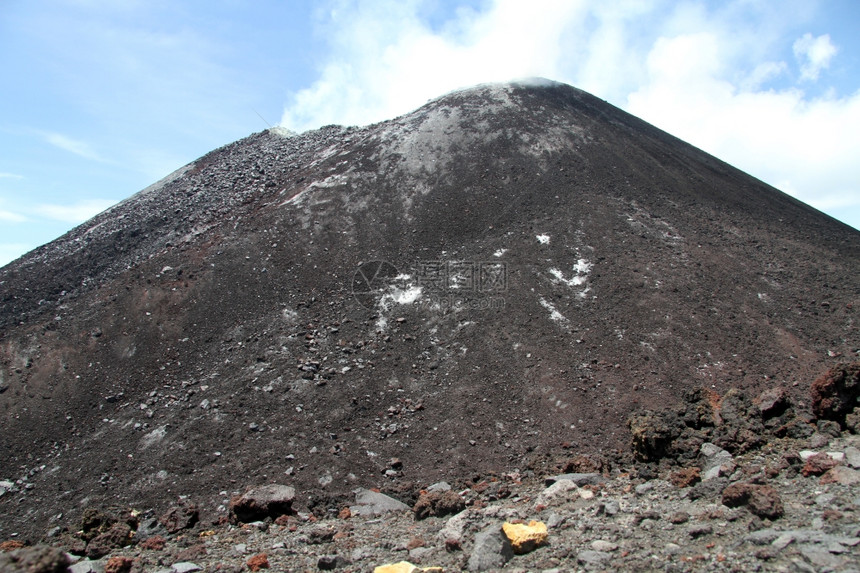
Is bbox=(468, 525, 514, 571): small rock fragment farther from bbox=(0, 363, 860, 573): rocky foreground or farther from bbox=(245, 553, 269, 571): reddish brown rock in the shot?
bbox=(245, 553, 269, 571): reddish brown rock

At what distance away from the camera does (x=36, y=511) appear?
12367mm

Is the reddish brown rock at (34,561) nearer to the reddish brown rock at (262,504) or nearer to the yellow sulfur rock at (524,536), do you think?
the yellow sulfur rock at (524,536)

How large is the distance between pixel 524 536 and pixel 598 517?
4.67ft

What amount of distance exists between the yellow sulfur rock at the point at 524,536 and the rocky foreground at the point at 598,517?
0.9 inches

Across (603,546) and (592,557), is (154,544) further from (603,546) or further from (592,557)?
(603,546)

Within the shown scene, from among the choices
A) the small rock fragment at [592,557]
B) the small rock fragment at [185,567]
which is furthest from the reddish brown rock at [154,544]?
the small rock fragment at [592,557]

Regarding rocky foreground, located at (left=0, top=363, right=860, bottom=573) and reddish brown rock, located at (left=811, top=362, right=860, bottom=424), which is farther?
reddish brown rock, located at (left=811, top=362, right=860, bottom=424)

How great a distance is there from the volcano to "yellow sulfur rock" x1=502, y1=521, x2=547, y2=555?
4379 millimetres

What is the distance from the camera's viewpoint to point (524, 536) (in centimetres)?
746

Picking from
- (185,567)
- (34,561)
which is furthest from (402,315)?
(34,561)

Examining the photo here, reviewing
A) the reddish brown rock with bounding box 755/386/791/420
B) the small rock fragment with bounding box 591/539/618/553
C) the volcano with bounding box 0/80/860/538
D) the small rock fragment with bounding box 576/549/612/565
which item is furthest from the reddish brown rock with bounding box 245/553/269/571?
the reddish brown rock with bounding box 755/386/791/420

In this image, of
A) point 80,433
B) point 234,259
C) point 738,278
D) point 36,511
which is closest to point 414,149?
point 234,259

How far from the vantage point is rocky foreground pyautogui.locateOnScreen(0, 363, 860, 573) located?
21.4 feet

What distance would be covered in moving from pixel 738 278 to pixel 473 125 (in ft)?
43.3
